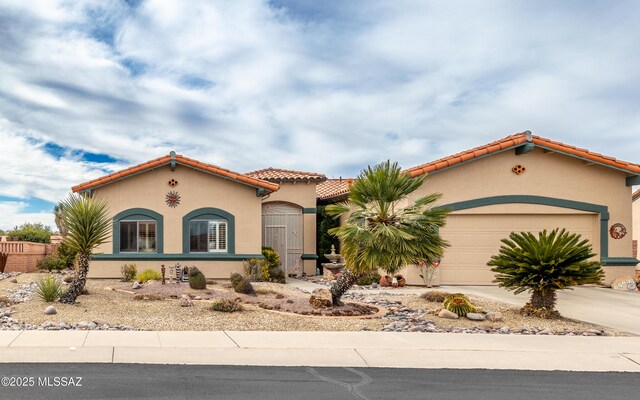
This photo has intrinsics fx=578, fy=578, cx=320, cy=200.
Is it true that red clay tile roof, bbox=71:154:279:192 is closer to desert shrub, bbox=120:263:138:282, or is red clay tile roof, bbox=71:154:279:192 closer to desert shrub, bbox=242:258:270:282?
desert shrub, bbox=242:258:270:282

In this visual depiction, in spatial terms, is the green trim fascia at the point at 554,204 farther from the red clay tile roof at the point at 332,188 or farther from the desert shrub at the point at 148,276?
the desert shrub at the point at 148,276

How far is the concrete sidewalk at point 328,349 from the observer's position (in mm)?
8266

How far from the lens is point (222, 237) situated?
21.7 metres

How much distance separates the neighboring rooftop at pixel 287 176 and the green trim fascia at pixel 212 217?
12.0 feet

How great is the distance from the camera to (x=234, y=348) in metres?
8.95

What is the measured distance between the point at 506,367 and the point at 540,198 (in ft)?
42.7

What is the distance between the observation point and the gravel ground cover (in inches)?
433

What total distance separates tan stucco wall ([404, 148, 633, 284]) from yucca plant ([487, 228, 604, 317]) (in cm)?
682

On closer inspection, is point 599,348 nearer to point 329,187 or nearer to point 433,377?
point 433,377

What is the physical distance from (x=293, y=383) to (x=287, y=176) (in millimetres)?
18252

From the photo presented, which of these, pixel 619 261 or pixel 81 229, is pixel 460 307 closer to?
pixel 81 229

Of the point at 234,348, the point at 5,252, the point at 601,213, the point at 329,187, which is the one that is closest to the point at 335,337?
the point at 234,348

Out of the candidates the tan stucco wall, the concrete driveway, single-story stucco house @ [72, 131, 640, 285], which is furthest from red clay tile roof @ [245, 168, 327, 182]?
the concrete driveway

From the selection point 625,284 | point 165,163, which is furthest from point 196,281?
point 625,284
